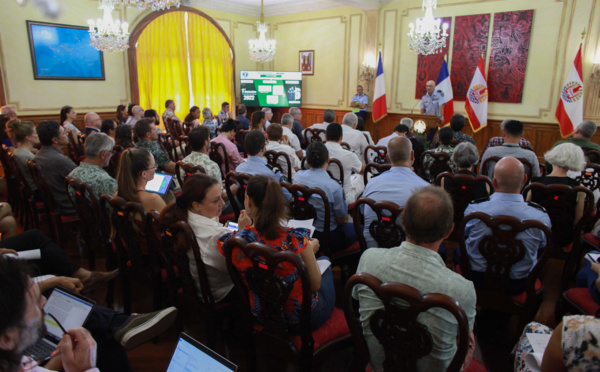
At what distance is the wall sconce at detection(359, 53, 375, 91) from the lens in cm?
884

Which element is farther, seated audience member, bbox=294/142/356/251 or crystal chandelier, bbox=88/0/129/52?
crystal chandelier, bbox=88/0/129/52

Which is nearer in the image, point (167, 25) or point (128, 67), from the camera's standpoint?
point (128, 67)

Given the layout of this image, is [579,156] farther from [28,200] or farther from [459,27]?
[459,27]

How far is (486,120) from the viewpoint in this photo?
24.1ft

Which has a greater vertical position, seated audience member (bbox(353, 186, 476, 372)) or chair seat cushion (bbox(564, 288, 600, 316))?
seated audience member (bbox(353, 186, 476, 372))

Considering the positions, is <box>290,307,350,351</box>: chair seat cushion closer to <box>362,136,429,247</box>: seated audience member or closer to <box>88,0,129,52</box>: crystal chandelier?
<box>362,136,429,247</box>: seated audience member

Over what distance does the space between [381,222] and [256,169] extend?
140 centimetres

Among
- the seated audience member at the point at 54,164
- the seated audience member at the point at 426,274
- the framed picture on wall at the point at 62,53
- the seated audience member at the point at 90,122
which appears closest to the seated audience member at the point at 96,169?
the seated audience member at the point at 54,164

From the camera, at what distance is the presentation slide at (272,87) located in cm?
1009

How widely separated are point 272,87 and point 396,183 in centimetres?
828

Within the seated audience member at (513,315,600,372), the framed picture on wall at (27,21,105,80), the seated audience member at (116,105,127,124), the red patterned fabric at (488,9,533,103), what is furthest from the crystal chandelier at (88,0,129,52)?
the seated audience member at (513,315,600,372)

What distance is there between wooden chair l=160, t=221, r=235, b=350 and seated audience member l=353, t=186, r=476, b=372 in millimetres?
771

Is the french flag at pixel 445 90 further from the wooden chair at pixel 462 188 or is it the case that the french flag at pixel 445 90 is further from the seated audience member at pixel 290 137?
the wooden chair at pixel 462 188

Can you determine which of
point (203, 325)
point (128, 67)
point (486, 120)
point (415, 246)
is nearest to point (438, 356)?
point (415, 246)
